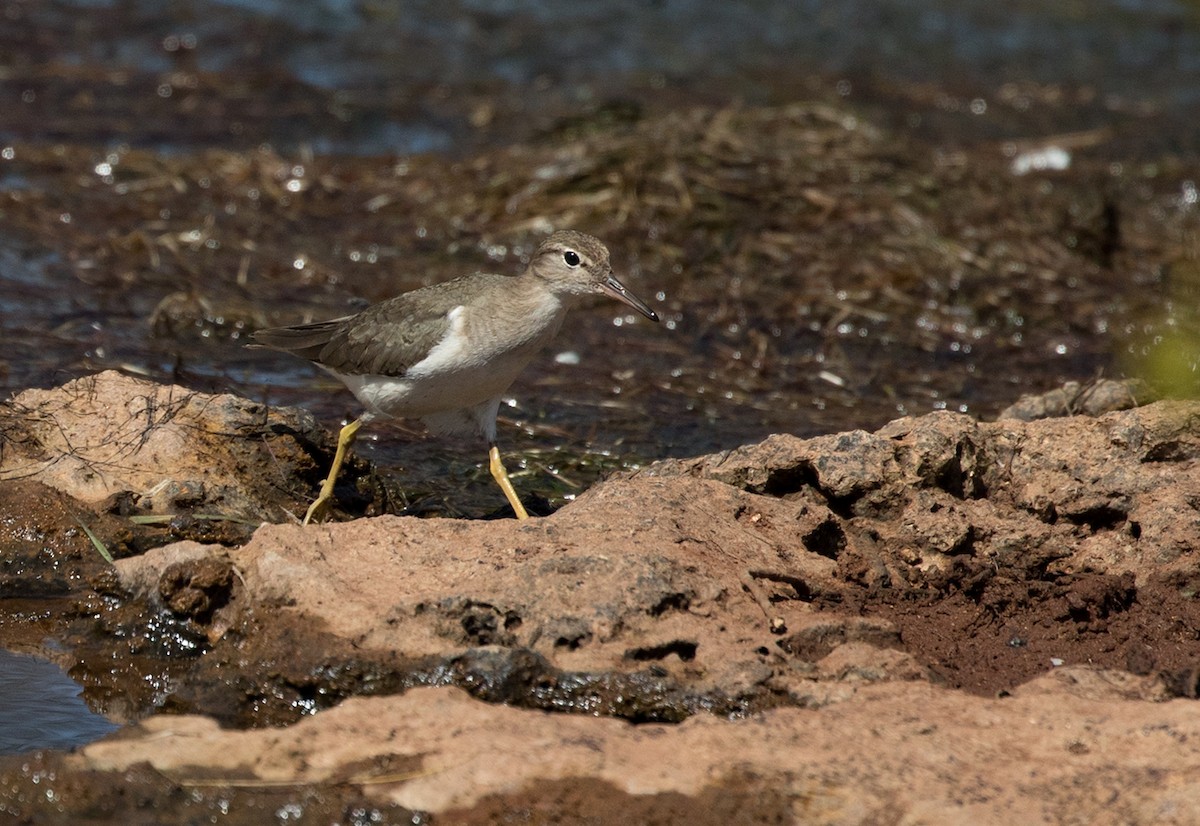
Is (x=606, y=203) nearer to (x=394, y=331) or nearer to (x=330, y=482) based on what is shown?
(x=394, y=331)

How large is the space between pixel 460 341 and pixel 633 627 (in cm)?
215

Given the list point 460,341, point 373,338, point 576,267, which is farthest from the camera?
point 576,267

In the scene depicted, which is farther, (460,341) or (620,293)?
(620,293)

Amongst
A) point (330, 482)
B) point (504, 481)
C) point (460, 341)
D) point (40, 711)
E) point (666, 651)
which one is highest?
point (666, 651)

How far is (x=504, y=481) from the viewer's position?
21.7ft

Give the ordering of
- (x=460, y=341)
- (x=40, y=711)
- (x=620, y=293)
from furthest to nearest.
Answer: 1. (x=620, y=293)
2. (x=460, y=341)
3. (x=40, y=711)

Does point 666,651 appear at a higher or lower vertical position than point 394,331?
higher

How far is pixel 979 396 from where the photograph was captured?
8805 millimetres

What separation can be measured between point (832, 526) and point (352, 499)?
2.20 metres

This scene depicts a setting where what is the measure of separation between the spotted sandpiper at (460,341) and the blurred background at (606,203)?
17.7 inches

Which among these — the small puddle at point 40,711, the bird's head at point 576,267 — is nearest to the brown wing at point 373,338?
the bird's head at point 576,267

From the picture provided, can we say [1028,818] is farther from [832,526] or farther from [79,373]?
[79,373]

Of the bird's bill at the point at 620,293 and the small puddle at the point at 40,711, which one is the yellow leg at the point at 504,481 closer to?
the bird's bill at the point at 620,293

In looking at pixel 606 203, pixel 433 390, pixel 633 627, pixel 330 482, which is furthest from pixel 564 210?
pixel 633 627
